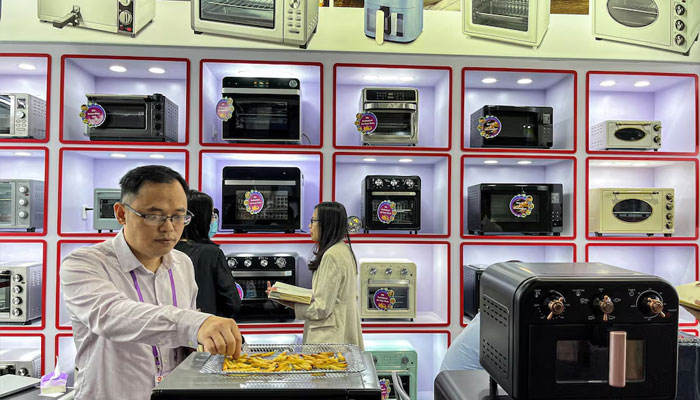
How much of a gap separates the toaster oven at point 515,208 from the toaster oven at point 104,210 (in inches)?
92.9

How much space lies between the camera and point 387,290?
310 centimetres

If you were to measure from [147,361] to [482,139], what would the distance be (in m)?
2.48

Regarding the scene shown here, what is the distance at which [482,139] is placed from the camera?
3141 mm

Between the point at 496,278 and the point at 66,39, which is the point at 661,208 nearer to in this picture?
the point at 496,278

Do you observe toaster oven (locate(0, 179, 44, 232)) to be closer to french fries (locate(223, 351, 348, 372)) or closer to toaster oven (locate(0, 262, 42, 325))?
toaster oven (locate(0, 262, 42, 325))

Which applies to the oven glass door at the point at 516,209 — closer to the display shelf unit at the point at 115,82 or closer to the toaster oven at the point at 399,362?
the toaster oven at the point at 399,362

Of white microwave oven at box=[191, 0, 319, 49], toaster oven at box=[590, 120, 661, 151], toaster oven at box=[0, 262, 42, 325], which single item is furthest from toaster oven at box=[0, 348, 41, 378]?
toaster oven at box=[590, 120, 661, 151]

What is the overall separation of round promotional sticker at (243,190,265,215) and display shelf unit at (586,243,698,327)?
2.21 metres

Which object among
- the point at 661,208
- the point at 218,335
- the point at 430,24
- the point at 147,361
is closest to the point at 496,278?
the point at 218,335

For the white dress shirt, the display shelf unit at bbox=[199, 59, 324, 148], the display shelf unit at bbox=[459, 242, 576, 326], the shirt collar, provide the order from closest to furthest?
the white dress shirt, the shirt collar, the display shelf unit at bbox=[199, 59, 324, 148], the display shelf unit at bbox=[459, 242, 576, 326]

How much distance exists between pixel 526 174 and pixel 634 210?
0.78 meters

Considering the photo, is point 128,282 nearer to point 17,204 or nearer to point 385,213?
point 385,213

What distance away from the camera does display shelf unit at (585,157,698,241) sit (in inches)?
127

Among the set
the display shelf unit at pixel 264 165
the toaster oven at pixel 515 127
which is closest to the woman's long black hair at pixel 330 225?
the display shelf unit at pixel 264 165
